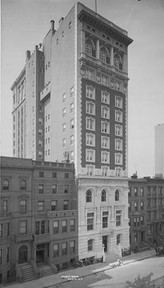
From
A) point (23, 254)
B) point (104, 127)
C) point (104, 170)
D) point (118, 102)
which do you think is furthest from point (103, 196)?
point (118, 102)

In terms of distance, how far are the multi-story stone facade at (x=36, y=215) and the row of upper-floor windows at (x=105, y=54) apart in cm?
1548

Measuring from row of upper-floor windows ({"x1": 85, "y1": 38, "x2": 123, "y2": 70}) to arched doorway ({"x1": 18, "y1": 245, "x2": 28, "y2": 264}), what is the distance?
24.8 m

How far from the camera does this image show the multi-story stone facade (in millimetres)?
23375

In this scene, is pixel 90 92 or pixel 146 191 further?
pixel 146 191

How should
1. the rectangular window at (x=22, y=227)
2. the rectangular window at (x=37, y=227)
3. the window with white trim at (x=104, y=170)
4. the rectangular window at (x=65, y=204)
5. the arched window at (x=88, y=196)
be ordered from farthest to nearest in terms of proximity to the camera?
the window with white trim at (x=104, y=170)
the arched window at (x=88, y=196)
the rectangular window at (x=65, y=204)
the rectangular window at (x=37, y=227)
the rectangular window at (x=22, y=227)

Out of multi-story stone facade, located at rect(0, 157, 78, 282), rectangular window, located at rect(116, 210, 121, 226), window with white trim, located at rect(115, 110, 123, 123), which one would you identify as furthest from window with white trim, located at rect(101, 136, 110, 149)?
rectangular window, located at rect(116, 210, 121, 226)

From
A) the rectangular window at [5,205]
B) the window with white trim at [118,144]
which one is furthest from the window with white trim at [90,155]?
the rectangular window at [5,205]

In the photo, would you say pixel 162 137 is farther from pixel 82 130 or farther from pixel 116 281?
pixel 116 281

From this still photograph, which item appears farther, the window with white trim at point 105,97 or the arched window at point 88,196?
the window with white trim at point 105,97

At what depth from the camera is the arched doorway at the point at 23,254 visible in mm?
24172

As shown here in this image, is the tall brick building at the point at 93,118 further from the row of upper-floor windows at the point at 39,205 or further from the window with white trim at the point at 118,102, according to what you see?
the row of upper-floor windows at the point at 39,205

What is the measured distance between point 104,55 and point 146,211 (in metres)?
24.9

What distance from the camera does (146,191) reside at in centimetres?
3747

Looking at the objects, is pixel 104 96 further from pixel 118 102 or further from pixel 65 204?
pixel 65 204
